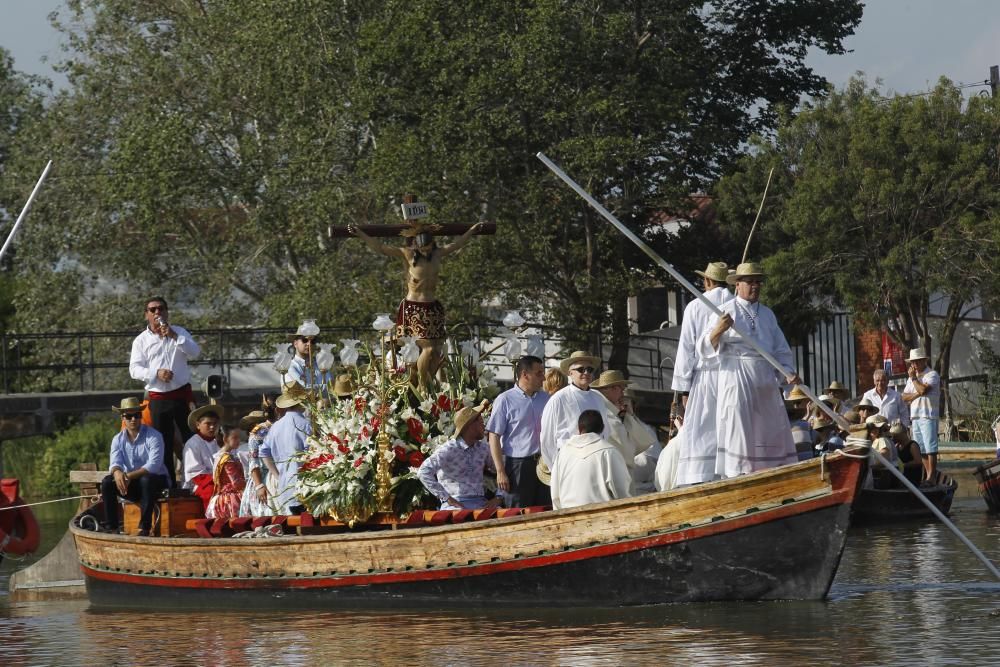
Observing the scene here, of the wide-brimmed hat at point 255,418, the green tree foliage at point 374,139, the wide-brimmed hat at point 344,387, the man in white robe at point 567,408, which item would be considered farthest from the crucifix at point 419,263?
the green tree foliage at point 374,139

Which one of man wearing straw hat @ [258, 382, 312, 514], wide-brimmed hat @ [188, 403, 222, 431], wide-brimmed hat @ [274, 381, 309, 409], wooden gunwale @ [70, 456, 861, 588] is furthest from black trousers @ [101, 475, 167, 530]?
wide-brimmed hat @ [274, 381, 309, 409]

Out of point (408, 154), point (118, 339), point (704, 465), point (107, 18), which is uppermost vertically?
point (107, 18)

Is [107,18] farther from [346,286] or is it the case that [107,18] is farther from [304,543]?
[304,543]

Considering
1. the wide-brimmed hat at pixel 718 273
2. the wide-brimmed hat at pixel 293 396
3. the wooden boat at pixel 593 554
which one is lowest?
the wooden boat at pixel 593 554

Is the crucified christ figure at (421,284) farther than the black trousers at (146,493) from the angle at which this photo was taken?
No

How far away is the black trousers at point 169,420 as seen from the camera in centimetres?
1717

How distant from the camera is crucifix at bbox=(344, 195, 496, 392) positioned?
15.2m

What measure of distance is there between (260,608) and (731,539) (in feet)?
14.3

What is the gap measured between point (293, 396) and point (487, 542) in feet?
9.38

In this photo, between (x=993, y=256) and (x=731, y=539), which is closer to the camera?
(x=731, y=539)

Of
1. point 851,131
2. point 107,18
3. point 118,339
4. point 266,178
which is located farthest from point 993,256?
point 107,18

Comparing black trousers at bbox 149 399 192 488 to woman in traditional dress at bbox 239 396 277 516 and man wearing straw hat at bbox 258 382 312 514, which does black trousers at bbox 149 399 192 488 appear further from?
man wearing straw hat at bbox 258 382 312 514

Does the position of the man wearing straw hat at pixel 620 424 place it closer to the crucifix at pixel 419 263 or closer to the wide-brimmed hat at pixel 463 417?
the wide-brimmed hat at pixel 463 417

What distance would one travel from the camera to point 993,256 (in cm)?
2988
